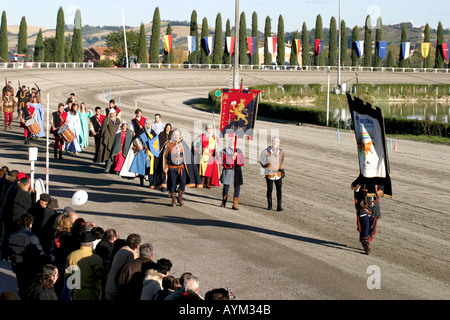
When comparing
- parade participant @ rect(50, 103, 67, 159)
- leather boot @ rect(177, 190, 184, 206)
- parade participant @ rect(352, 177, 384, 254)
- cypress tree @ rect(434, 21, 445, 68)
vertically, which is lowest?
leather boot @ rect(177, 190, 184, 206)

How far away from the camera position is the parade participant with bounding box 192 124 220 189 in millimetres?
15156

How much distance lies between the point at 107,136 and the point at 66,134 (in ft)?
6.85

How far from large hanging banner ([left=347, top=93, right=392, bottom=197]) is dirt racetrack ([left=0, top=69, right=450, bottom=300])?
1317 mm

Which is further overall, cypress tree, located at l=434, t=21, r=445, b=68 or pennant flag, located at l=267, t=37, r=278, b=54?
cypress tree, located at l=434, t=21, r=445, b=68

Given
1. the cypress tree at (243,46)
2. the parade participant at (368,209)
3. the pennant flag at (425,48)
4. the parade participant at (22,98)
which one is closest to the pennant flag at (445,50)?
the pennant flag at (425,48)

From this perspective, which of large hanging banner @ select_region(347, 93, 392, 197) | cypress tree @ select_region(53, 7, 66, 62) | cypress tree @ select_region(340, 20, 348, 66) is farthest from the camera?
cypress tree @ select_region(340, 20, 348, 66)

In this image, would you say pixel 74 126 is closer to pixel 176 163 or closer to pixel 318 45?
pixel 176 163

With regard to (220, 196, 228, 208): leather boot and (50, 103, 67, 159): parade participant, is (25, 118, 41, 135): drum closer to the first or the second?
(50, 103, 67, 159): parade participant

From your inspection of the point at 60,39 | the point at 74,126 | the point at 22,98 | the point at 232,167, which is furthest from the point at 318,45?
the point at 232,167

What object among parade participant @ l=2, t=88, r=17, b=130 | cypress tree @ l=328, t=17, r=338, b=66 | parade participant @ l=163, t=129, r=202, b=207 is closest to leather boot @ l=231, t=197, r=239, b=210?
parade participant @ l=163, t=129, r=202, b=207

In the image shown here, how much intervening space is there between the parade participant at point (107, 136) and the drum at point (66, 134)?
5.41 ft

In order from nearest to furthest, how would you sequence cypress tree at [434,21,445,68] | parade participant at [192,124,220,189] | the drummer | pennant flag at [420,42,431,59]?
1. parade participant at [192,124,220,189]
2. the drummer
3. pennant flag at [420,42,431,59]
4. cypress tree at [434,21,445,68]

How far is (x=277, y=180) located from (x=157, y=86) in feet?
151
